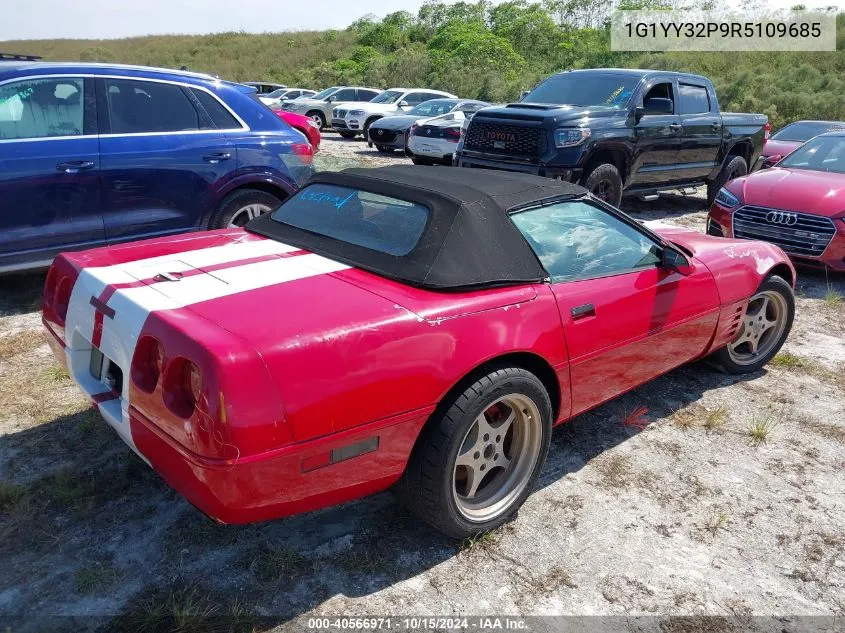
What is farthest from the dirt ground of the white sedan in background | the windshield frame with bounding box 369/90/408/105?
the windshield frame with bounding box 369/90/408/105

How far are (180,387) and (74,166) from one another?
11.1 ft

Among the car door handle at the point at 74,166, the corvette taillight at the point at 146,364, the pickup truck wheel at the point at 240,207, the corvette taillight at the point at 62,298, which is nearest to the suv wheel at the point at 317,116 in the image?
the pickup truck wheel at the point at 240,207

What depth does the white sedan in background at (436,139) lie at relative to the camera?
42.1 feet

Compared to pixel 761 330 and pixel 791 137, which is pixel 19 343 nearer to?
pixel 761 330

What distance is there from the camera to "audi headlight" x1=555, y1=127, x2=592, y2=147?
7680 millimetres

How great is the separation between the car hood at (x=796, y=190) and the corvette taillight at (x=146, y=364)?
630 cm

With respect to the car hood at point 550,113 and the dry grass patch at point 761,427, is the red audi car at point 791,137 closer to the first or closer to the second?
the car hood at point 550,113

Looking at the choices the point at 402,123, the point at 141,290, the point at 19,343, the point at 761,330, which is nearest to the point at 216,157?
the point at 19,343

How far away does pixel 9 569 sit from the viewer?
255 cm

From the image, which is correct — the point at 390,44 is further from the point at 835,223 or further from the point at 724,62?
the point at 835,223

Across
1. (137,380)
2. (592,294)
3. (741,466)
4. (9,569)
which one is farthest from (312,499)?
(741,466)

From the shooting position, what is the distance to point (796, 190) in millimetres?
6879

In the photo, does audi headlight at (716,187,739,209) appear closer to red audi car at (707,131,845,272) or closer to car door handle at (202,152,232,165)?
red audi car at (707,131,845,272)

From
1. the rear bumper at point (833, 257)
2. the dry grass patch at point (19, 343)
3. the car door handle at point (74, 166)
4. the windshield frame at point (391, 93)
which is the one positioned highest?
the windshield frame at point (391, 93)
